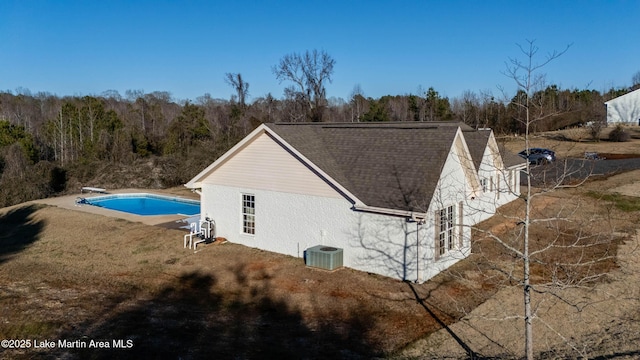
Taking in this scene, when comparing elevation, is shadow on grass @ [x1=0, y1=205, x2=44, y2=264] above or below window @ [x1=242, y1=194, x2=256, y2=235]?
below

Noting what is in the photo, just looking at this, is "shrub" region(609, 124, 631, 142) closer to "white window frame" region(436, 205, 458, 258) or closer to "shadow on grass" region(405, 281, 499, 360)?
"white window frame" region(436, 205, 458, 258)

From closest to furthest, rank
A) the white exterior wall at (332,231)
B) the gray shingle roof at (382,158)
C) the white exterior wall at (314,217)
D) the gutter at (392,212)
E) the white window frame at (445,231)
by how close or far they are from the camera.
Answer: the gutter at (392,212), the white exterior wall at (332,231), the white exterior wall at (314,217), the gray shingle roof at (382,158), the white window frame at (445,231)

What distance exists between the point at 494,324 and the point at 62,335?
10.4m

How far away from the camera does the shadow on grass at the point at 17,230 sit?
21.2 m

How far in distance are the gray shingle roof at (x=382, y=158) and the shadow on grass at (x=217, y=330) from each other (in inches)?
173

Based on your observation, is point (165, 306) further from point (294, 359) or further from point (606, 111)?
point (606, 111)

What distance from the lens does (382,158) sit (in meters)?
17.5

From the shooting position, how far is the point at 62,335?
11148mm

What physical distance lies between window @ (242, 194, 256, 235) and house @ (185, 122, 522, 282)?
0.13ft

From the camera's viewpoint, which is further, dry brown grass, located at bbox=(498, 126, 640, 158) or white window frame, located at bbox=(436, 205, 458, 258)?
dry brown grass, located at bbox=(498, 126, 640, 158)

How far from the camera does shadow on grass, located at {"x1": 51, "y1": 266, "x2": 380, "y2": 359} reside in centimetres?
1021

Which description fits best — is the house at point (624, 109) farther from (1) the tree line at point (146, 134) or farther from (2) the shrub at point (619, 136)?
(2) the shrub at point (619, 136)

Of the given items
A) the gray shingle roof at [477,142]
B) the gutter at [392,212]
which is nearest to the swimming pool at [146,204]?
the gutter at [392,212]

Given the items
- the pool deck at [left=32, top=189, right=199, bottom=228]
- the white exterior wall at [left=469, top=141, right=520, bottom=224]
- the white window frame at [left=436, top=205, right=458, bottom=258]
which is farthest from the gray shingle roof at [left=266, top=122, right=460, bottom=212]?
the pool deck at [left=32, top=189, right=199, bottom=228]
